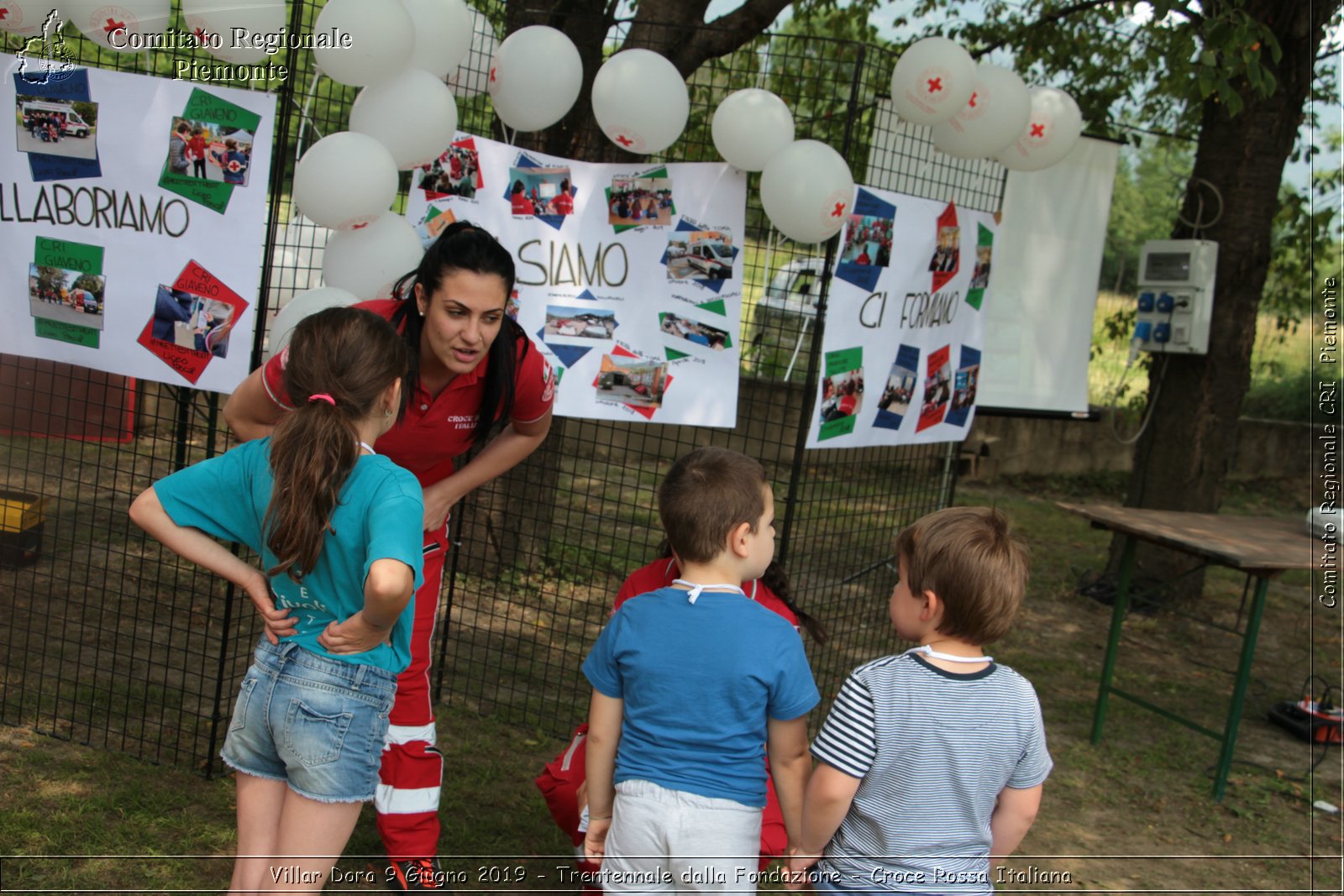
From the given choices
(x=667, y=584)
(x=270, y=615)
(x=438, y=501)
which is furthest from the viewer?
(x=438, y=501)

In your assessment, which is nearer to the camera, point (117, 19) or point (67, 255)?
point (117, 19)

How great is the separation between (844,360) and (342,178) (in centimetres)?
180

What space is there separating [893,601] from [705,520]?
406 millimetres

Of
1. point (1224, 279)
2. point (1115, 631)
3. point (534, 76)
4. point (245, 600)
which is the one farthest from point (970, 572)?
point (1224, 279)

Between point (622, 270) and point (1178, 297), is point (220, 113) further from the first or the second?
point (1178, 297)

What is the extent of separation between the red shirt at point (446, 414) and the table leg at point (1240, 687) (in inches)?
115

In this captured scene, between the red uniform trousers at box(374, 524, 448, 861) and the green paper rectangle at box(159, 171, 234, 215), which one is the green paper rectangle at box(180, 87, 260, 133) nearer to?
the green paper rectangle at box(159, 171, 234, 215)

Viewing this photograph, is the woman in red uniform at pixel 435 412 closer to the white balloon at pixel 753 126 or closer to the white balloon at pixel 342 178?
the white balloon at pixel 342 178

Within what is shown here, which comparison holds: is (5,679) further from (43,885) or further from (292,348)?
(292,348)

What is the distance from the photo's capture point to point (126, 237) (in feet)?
10.5

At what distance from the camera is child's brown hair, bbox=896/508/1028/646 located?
80.3 inches

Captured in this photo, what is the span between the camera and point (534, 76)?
3.45m

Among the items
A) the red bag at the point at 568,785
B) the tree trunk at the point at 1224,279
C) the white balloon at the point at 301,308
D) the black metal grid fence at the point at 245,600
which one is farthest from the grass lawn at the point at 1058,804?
the white balloon at the point at 301,308

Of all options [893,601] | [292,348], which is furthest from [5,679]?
[893,601]
